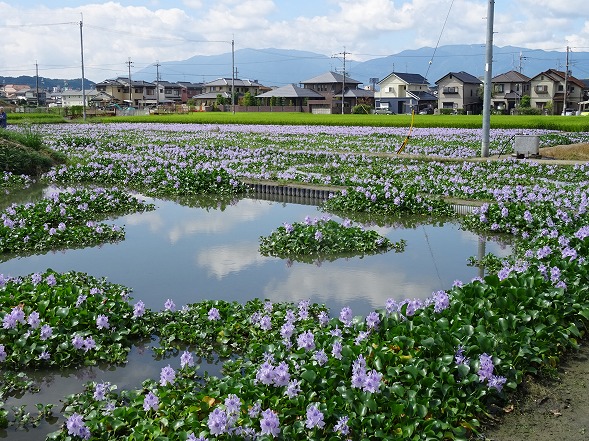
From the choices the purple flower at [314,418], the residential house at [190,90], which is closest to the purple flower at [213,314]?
the purple flower at [314,418]

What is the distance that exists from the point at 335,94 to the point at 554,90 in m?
29.9

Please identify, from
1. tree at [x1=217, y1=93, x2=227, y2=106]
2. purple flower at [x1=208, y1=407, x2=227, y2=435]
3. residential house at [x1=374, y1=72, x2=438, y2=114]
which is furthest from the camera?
tree at [x1=217, y1=93, x2=227, y2=106]

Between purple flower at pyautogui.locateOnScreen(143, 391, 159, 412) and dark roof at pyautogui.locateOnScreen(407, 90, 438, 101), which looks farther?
dark roof at pyautogui.locateOnScreen(407, 90, 438, 101)

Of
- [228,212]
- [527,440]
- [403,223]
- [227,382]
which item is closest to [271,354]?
[227,382]

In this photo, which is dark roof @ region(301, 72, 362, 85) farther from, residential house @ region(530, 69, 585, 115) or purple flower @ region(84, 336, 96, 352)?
purple flower @ region(84, 336, 96, 352)

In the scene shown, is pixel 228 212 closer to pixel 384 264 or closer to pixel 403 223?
pixel 403 223

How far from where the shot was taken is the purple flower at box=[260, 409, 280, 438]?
421cm

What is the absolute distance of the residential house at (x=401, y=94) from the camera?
9206 centimetres

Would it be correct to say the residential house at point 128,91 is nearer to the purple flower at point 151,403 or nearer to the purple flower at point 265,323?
the purple flower at point 265,323

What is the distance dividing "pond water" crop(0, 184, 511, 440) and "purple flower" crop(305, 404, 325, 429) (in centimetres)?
191

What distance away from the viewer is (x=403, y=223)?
12516 mm

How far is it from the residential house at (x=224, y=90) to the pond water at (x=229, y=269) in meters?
85.9

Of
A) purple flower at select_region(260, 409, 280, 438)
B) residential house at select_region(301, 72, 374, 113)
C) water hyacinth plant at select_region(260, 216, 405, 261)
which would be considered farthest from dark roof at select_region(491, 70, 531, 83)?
purple flower at select_region(260, 409, 280, 438)

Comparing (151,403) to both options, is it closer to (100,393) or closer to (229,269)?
(100,393)
